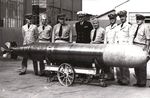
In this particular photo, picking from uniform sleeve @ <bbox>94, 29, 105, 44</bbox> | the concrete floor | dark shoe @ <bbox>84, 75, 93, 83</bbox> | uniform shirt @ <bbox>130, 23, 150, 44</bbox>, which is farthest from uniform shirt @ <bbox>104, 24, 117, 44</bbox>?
the concrete floor

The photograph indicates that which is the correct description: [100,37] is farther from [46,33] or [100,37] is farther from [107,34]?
[46,33]

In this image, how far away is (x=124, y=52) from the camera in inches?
372

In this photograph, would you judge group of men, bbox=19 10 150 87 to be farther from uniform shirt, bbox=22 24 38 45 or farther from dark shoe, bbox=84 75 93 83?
dark shoe, bbox=84 75 93 83

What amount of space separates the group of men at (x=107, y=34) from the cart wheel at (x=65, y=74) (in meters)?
1.06

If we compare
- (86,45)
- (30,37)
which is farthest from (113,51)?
(30,37)

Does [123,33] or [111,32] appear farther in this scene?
[111,32]

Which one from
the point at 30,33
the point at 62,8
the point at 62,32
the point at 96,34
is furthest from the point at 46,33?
the point at 62,8

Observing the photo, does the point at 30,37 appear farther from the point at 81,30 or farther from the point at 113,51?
the point at 113,51

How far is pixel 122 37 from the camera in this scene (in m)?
10.3

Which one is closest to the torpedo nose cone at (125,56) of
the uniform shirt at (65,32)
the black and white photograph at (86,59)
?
the black and white photograph at (86,59)

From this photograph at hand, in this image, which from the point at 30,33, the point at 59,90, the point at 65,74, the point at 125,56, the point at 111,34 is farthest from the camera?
the point at 30,33

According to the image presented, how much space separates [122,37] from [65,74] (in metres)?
2.00

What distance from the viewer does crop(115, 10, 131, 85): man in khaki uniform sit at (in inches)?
403

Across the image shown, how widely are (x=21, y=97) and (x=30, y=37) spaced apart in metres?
4.13
